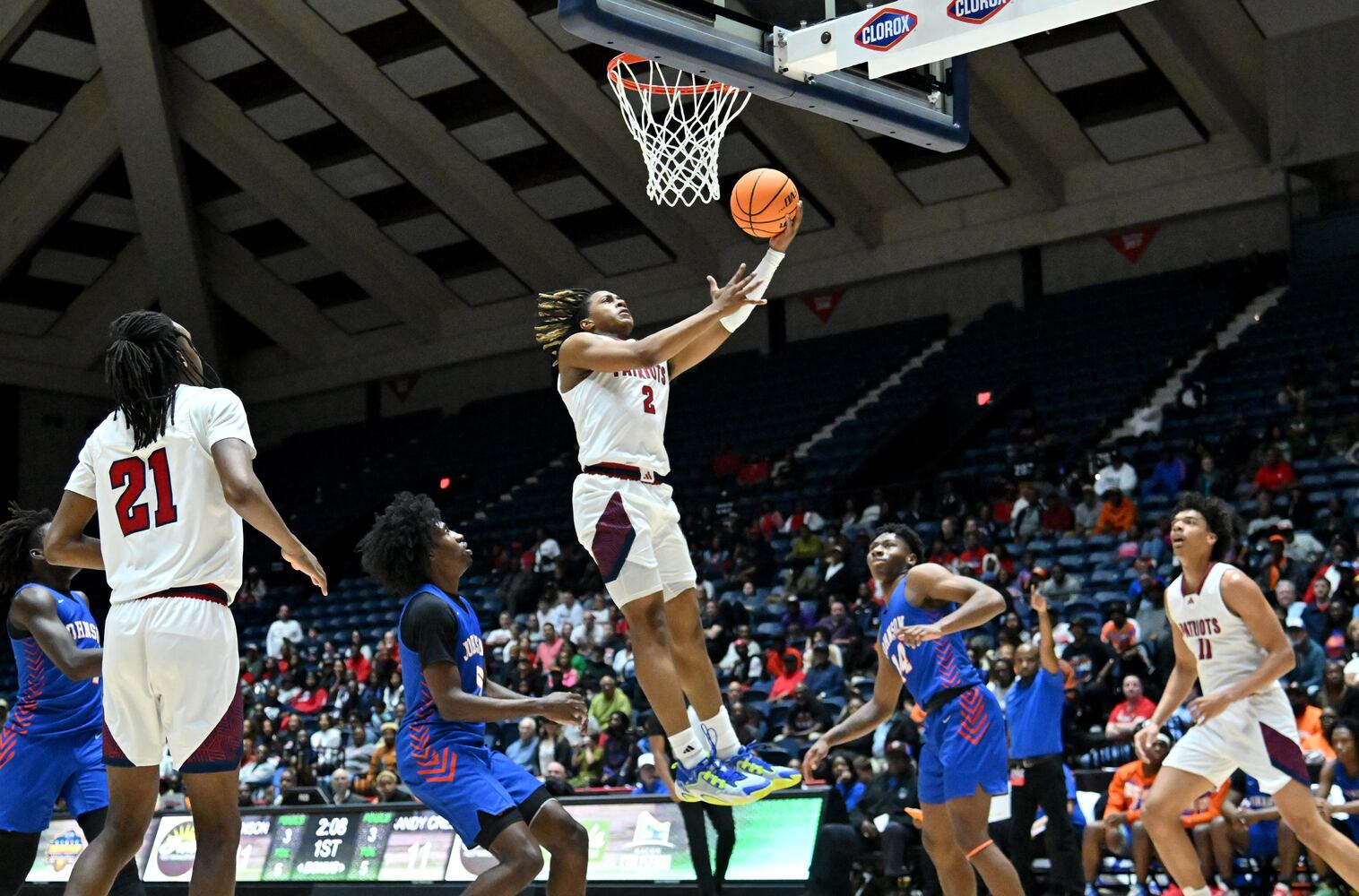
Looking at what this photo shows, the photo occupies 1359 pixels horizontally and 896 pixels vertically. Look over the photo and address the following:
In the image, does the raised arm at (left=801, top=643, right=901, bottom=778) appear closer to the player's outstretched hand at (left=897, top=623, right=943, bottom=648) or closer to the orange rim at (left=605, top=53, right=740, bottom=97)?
the player's outstretched hand at (left=897, top=623, right=943, bottom=648)

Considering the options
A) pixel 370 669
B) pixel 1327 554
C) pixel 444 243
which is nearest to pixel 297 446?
pixel 444 243

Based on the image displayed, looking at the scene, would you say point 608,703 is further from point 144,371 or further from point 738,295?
point 144,371

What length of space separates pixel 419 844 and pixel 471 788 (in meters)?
5.15

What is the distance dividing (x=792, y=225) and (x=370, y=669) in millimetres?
14217

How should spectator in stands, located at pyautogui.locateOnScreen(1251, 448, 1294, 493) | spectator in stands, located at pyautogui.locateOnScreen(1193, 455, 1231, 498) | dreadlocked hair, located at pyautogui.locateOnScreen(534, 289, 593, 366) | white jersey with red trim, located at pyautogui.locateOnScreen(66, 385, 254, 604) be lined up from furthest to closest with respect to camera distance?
spectator in stands, located at pyautogui.locateOnScreen(1193, 455, 1231, 498) < spectator in stands, located at pyautogui.locateOnScreen(1251, 448, 1294, 493) < dreadlocked hair, located at pyautogui.locateOnScreen(534, 289, 593, 366) < white jersey with red trim, located at pyautogui.locateOnScreen(66, 385, 254, 604)

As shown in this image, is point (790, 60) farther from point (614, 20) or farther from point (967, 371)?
point (967, 371)

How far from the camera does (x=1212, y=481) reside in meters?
15.6

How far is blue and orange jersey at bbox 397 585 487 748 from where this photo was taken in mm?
5578

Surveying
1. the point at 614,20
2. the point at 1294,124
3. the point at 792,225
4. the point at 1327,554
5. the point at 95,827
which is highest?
the point at 1294,124

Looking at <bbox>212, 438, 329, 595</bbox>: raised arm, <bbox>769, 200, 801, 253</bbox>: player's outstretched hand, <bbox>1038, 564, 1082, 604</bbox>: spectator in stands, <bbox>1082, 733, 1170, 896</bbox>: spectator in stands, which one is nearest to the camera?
<bbox>212, 438, 329, 595</bbox>: raised arm

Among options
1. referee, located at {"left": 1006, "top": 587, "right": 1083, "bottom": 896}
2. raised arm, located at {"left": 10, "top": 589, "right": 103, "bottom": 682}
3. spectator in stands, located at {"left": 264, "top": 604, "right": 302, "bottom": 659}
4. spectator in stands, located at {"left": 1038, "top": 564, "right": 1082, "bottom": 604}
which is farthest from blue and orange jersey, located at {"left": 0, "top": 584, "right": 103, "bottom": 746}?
spectator in stands, located at {"left": 264, "top": 604, "right": 302, "bottom": 659}

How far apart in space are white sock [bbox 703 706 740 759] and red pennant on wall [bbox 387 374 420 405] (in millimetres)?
25596

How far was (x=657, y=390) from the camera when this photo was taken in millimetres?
5715

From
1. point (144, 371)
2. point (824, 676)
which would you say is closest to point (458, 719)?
point (144, 371)
